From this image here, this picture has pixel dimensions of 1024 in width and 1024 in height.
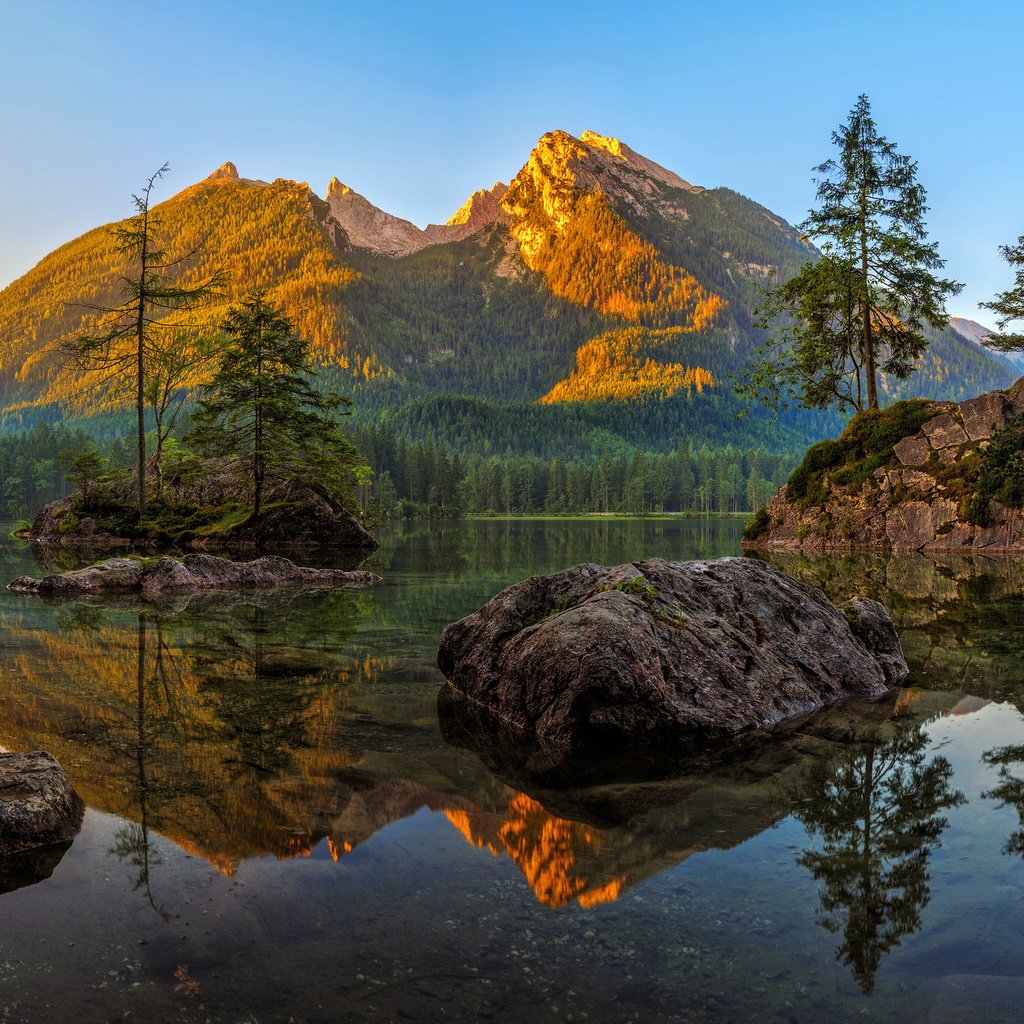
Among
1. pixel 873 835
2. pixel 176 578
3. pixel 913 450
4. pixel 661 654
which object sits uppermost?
pixel 913 450

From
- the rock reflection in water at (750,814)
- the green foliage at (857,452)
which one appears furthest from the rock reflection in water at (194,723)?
the green foliage at (857,452)

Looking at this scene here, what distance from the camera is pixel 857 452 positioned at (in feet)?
142

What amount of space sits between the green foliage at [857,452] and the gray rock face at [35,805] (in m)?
40.7

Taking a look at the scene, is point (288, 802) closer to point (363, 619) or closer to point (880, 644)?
point (880, 644)

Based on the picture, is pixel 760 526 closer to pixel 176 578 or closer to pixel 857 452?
pixel 857 452

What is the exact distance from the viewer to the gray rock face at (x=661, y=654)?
7.95 metres

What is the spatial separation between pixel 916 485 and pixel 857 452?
14.8 feet

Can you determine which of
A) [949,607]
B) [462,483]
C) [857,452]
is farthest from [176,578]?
[462,483]

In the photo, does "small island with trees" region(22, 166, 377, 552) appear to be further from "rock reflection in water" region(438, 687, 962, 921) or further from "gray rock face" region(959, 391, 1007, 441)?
"rock reflection in water" region(438, 687, 962, 921)

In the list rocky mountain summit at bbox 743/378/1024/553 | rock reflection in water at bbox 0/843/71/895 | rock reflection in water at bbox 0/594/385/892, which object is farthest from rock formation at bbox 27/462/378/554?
rock reflection in water at bbox 0/843/71/895

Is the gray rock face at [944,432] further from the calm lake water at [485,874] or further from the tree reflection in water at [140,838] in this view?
the tree reflection in water at [140,838]

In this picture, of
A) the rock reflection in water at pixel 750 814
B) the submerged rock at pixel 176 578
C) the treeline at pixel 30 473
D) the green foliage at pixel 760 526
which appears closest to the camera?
the rock reflection in water at pixel 750 814

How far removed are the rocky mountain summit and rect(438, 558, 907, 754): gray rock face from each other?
29.7 m

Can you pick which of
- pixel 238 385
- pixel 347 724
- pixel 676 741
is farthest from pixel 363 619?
pixel 238 385
